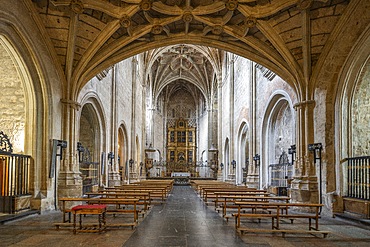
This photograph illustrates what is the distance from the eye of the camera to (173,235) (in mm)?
6895

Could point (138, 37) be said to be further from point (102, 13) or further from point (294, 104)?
point (294, 104)

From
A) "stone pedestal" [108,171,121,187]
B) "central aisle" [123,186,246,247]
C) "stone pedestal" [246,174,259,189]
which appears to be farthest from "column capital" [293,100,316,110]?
"stone pedestal" [108,171,121,187]

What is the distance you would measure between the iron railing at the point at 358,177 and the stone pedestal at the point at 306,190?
1.15 metres

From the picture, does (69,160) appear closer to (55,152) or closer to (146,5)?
(55,152)

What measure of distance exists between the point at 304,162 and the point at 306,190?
1002mm

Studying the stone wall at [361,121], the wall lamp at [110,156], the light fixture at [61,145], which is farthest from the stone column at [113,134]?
the stone wall at [361,121]

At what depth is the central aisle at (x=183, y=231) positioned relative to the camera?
6215 mm

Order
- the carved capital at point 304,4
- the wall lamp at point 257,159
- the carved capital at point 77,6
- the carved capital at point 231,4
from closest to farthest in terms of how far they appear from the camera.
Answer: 1. the carved capital at point 304,4
2. the carved capital at point 77,6
3. the carved capital at point 231,4
4. the wall lamp at point 257,159

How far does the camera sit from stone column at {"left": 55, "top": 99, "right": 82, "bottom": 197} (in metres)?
11.9

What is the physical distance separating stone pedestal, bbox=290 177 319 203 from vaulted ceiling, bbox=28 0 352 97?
3485 millimetres

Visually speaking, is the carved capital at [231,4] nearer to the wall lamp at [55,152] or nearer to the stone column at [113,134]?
the wall lamp at [55,152]

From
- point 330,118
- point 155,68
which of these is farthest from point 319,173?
point 155,68

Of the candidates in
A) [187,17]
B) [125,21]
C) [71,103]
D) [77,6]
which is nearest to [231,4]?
[187,17]

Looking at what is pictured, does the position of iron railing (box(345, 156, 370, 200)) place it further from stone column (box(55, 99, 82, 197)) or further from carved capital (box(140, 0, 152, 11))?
stone column (box(55, 99, 82, 197))
